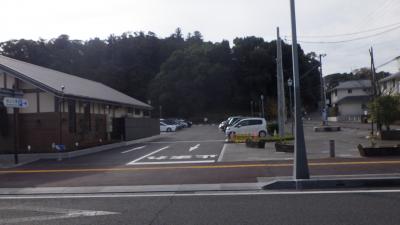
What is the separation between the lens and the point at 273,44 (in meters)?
111

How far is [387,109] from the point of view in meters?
29.6

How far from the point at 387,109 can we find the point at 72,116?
64.6ft

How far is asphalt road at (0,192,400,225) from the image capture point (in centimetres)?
840

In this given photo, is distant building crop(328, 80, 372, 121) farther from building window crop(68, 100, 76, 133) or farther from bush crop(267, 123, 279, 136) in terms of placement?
building window crop(68, 100, 76, 133)

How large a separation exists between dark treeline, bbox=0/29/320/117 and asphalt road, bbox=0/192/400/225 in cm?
8072

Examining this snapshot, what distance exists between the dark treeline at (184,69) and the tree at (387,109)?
60469 millimetres

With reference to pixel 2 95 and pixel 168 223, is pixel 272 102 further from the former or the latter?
pixel 168 223

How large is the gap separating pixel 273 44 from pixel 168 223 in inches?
4161

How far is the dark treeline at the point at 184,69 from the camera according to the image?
9812 cm

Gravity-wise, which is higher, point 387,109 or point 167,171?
point 387,109

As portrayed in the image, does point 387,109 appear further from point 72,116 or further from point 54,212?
point 54,212

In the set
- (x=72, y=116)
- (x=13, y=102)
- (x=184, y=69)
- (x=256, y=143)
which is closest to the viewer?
(x=13, y=102)

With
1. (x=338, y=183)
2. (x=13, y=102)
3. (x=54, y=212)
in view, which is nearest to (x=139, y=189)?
(x=54, y=212)

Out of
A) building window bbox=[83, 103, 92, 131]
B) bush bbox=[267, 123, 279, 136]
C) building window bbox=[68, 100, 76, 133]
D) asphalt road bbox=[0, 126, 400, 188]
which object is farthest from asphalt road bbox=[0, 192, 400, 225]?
bush bbox=[267, 123, 279, 136]
